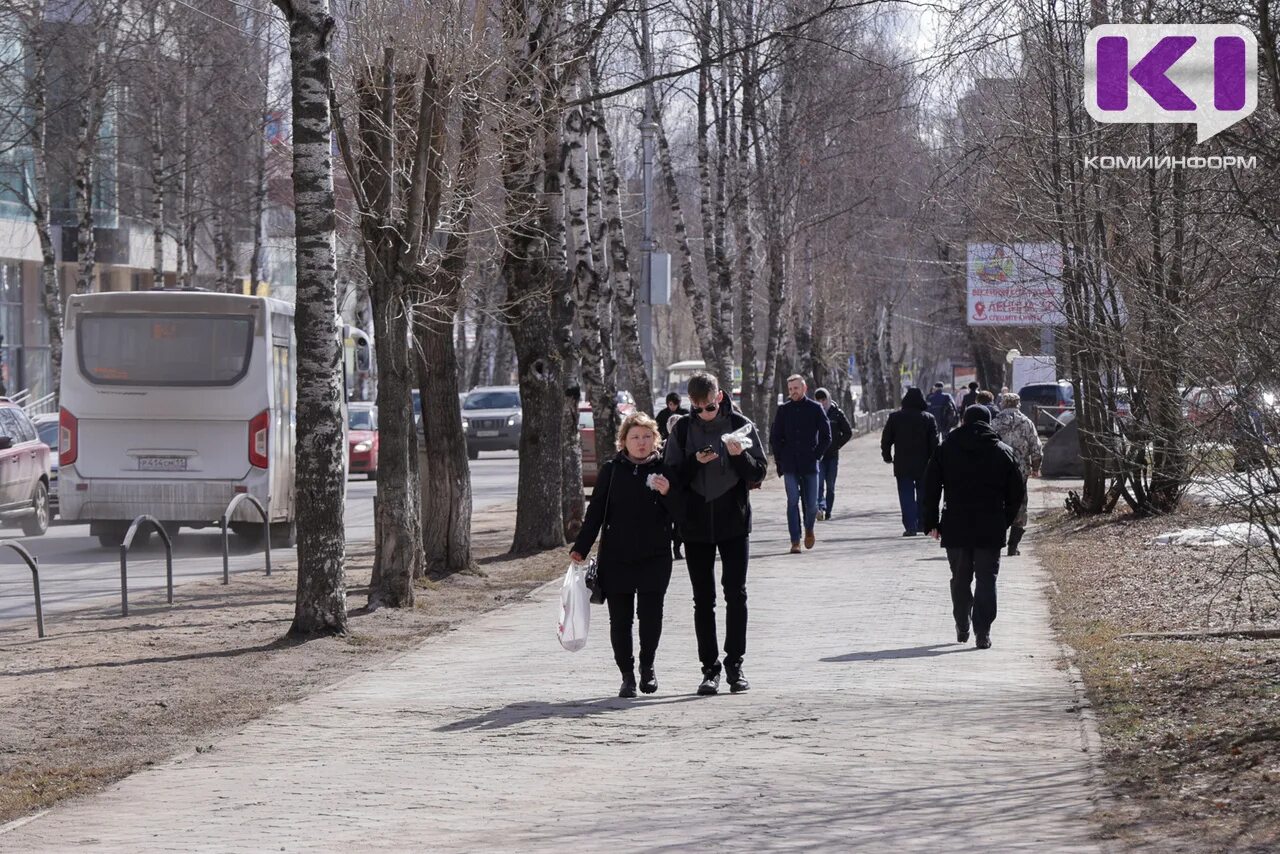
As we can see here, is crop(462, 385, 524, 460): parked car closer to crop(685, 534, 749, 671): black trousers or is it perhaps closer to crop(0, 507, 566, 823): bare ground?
crop(0, 507, 566, 823): bare ground

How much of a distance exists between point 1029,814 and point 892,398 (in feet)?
261

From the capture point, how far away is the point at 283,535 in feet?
76.5

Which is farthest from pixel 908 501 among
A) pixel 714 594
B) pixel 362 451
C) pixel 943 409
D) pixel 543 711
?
pixel 362 451

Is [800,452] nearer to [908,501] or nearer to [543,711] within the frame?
[908,501]

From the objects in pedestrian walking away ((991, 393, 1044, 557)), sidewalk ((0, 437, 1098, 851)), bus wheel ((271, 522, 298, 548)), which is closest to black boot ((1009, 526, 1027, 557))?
pedestrian walking away ((991, 393, 1044, 557))

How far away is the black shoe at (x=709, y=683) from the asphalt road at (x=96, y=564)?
7.19 meters

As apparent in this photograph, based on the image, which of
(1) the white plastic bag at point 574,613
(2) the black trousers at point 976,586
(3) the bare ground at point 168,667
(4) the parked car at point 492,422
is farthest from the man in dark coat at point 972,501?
(4) the parked car at point 492,422

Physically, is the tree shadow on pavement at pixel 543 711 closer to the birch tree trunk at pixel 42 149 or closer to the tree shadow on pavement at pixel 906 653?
the tree shadow on pavement at pixel 906 653

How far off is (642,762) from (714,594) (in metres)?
2.18

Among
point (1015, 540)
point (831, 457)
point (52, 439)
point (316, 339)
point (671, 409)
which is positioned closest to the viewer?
point (316, 339)

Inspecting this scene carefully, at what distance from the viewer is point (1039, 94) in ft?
71.5

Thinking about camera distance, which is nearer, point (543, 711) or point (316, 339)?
point (543, 711)

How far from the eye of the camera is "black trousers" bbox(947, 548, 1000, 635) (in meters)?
12.2

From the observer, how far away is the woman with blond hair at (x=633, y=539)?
33.0ft
